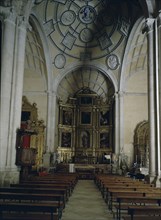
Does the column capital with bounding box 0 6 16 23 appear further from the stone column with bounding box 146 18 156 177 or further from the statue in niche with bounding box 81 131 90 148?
the statue in niche with bounding box 81 131 90 148

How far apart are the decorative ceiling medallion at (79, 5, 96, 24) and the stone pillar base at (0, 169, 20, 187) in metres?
16.4

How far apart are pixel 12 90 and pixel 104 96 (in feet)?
60.6

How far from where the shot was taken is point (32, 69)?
83.3 feet

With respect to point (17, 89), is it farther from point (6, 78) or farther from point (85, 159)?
point (85, 159)

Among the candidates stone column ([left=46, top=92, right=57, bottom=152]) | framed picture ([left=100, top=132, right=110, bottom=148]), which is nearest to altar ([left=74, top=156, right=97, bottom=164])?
framed picture ([left=100, top=132, right=110, bottom=148])

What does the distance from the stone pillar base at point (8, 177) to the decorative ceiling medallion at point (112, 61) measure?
53.6 feet

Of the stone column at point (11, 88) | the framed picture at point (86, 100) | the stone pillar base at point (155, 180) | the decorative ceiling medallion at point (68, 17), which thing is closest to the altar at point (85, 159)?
the framed picture at point (86, 100)

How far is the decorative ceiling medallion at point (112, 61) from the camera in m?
25.4

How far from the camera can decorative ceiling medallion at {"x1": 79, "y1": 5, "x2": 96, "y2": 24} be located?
23.5m

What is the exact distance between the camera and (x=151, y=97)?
43.5 ft

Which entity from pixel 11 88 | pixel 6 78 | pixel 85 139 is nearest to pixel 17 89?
pixel 11 88

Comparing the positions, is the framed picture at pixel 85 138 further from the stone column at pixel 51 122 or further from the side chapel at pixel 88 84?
the stone column at pixel 51 122

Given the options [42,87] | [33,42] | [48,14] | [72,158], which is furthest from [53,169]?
[48,14]

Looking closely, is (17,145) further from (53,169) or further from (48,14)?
(48,14)
